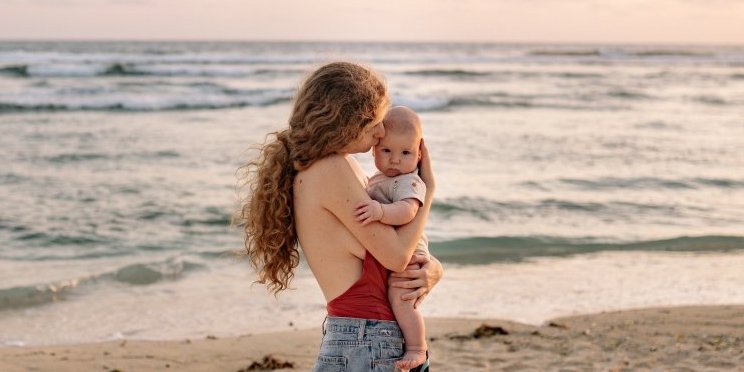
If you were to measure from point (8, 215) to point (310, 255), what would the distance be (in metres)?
8.27

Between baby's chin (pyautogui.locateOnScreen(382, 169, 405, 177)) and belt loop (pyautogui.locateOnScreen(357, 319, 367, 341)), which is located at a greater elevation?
baby's chin (pyautogui.locateOnScreen(382, 169, 405, 177))

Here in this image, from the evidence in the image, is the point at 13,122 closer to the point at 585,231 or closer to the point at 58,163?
the point at 58,163

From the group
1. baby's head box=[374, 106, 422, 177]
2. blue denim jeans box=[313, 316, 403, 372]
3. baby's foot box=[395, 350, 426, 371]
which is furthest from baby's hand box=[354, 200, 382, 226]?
baby's foot box=[395, 350, 426, 371]

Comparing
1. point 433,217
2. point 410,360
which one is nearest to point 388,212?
point 410,360

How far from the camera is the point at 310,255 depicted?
9.33ft

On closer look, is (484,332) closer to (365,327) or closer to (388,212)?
(365,327)

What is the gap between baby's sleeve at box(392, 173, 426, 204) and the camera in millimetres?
2855

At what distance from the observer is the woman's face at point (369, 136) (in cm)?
276

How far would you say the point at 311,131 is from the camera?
271 cm

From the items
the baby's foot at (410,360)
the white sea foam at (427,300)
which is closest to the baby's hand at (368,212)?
the baby's foot at (410,360)

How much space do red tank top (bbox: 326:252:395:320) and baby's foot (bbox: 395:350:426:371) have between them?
137mm

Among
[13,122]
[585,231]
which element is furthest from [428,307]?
[13,122]

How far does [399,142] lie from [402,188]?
0.49 feet

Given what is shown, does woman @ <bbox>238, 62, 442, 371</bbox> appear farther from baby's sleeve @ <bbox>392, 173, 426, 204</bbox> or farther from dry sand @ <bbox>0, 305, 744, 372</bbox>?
dry sand @ <bbox>0, 305, 744, 372</bbox>
